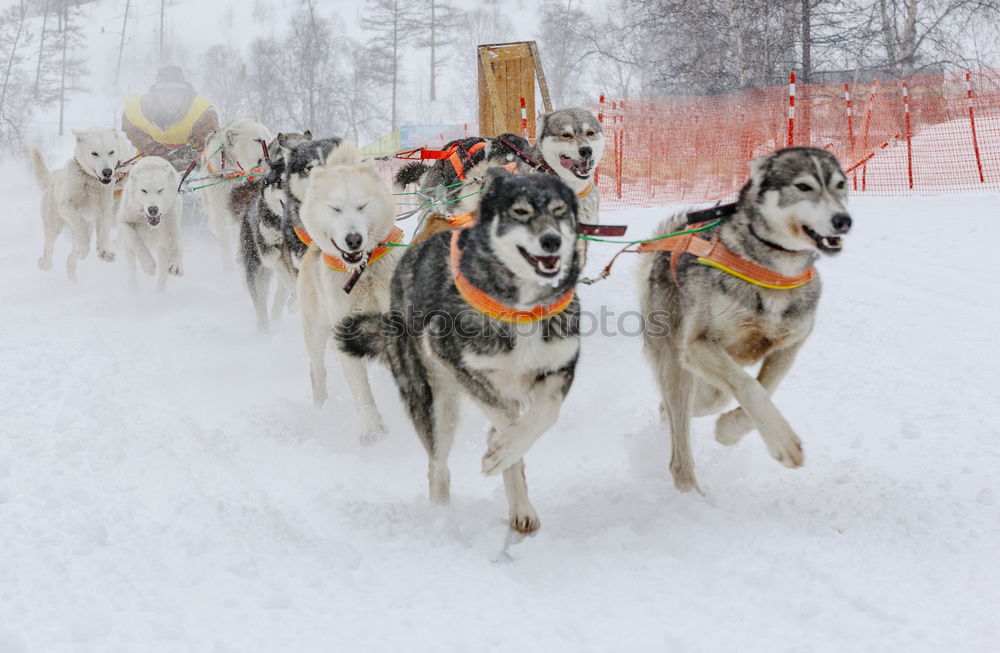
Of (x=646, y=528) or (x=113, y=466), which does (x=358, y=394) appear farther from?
(x=646, y=528)

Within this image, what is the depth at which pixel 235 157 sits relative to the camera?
7402mm

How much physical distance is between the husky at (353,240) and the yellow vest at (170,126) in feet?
19.9

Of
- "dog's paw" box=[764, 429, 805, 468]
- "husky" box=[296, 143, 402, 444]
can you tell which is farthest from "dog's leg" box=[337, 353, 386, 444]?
"dog's paw" box=[764, 429, 805, 468]

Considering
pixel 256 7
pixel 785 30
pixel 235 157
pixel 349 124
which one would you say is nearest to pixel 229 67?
pixel 349 124

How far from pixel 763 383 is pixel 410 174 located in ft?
12.8

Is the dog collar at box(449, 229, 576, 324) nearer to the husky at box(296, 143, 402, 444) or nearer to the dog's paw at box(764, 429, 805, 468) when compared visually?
the dog's paw at box(764, 429, 805, 468)

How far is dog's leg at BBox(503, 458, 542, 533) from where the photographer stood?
2.51 metres

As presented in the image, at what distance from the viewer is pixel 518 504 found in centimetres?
253

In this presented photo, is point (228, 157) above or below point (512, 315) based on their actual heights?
above

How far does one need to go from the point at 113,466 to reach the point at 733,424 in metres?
2.28

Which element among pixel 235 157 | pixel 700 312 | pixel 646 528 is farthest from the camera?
pixel 235 157

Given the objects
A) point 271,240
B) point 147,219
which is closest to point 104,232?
point 147,219

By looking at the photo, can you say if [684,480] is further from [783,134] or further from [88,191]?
[783,134]

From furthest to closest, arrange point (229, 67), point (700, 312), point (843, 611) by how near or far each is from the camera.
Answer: point (229, 67)
point (700, 312)
point (843, 611)
